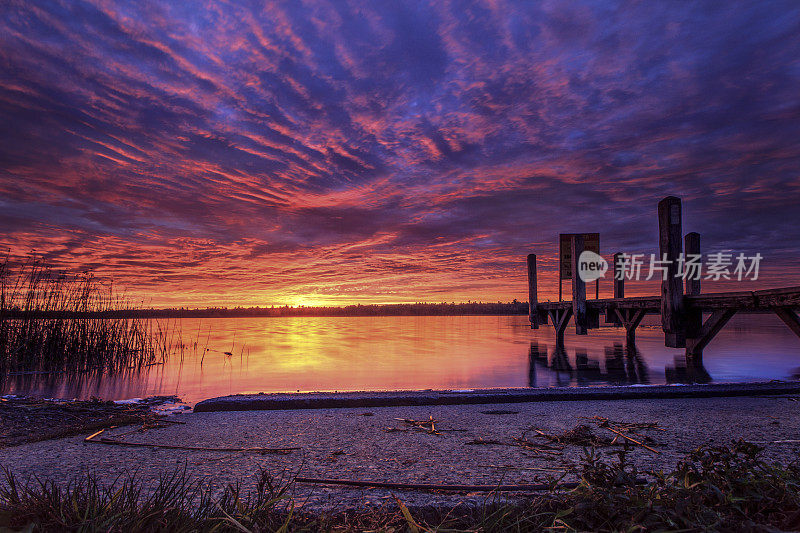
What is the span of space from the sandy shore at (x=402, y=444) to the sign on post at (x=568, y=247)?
1283cm

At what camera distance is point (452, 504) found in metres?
1.93

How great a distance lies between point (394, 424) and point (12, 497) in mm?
2461

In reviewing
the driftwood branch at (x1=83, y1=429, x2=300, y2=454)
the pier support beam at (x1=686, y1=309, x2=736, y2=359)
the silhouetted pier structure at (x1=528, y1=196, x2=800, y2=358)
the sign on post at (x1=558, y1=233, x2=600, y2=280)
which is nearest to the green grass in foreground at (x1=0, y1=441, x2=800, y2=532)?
the driftwood branch at (x1=83, y1=429, x2=300, y2=454)

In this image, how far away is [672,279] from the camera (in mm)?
9398

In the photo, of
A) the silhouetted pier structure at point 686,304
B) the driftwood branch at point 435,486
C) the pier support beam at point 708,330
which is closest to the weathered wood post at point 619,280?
the silhouetted pier structure at point 686,304

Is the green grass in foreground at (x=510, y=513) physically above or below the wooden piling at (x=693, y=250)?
below

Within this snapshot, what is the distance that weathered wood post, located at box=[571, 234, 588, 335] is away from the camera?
14.8 meters

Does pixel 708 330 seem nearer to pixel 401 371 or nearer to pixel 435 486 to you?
pixel 401 371

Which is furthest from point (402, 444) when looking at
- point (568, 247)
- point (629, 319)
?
point (568, 247)

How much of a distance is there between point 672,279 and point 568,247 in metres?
7.93

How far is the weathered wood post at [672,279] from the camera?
939cm

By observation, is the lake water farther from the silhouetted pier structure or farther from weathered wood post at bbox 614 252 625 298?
weathered wood post at bbox 614 252 625 298

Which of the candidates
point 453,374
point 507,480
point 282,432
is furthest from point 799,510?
point 453,374

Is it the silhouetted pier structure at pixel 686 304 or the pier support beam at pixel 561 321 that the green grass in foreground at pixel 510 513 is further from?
the pier support beam at pixel 561 321
